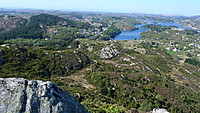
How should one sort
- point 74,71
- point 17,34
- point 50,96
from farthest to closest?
point 17,34 → point 74,71 → point 50,96

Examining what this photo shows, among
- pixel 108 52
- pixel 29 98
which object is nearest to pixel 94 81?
pixel 29 98

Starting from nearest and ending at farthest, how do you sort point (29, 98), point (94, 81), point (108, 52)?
point (29, 98) < point (94, 81) < point (108, 52)

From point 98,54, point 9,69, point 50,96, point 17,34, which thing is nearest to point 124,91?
point 50,96

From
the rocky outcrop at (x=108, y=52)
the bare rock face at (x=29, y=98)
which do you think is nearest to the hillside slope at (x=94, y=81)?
the bare rock face at (x=29, y=98)

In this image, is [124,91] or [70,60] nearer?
[124,91]

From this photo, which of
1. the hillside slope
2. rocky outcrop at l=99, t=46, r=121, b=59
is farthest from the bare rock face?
rocky outcrop at l=99, t=46, r=121, b=59

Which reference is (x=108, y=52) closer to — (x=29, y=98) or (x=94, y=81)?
(x=94, y=81)

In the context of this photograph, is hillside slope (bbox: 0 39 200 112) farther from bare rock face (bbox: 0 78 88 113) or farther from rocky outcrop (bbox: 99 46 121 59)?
rocky outcrop (bbox: 99 46 121 59)

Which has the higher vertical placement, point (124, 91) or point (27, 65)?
A: point (27, 65)

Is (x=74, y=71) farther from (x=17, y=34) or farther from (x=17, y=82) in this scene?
(x=17, y=34)
